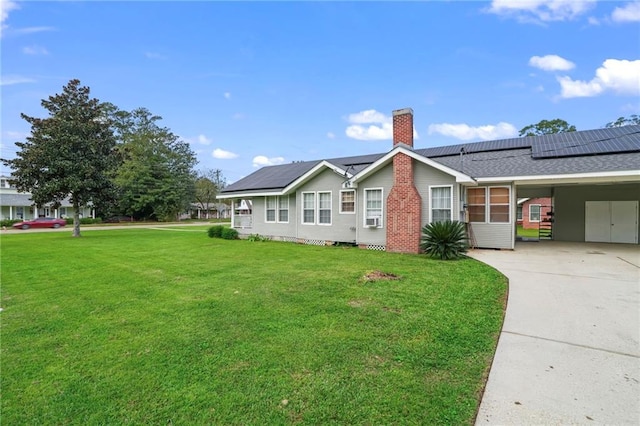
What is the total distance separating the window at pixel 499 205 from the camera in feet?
40.4

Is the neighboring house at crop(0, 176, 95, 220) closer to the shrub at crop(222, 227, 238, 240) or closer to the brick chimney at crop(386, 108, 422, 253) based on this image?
the shrub at crop(222, 227, 238, 240)

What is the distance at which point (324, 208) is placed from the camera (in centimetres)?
1513

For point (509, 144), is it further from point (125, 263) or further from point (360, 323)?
point (125, 263)

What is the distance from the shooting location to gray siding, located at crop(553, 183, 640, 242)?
14.4m

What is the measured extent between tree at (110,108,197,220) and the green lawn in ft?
129

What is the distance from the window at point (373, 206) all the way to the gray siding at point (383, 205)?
0.51ft

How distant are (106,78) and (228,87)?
674cm

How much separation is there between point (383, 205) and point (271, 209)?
22.7 feet

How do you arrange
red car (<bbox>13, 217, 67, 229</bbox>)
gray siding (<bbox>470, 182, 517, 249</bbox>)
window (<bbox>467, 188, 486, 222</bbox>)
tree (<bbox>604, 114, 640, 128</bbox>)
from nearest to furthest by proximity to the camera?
gray siding (<bbox>470, 182, 517, 249</bbox>)
window (<bbox>467, 188, 486, 222</bbox>)
red car (<bbox>13, 217, 67, 229</bbox>)
tree (<bbox>604, 114, 640, 128</bbox>)

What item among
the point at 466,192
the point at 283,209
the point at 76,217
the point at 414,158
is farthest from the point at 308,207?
the point at 76,217

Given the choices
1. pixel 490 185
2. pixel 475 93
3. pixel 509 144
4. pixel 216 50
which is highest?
pixel 216 50

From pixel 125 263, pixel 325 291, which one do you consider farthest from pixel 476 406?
pixel 125 263

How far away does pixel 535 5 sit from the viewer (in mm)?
12250

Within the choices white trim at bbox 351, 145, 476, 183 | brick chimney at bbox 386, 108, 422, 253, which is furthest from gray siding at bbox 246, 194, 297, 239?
brick chimney at bbox 386, 108, 422, 253
